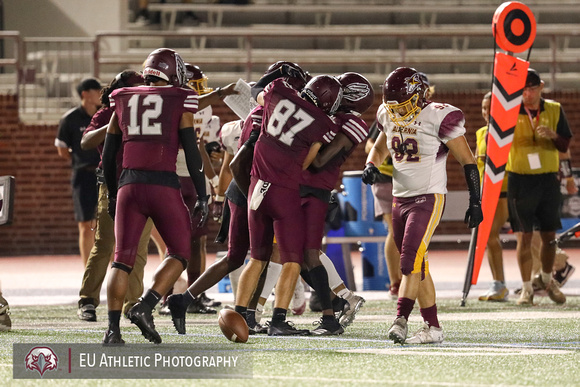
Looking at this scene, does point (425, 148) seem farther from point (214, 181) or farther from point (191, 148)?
point (214, 181)

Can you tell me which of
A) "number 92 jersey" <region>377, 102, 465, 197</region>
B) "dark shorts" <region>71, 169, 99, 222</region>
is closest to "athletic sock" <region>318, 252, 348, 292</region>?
"number 92 jersey" <region>377, 102, 465, 197</region>

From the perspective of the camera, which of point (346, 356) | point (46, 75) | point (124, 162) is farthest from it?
point (46, 75)

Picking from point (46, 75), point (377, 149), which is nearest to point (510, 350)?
point (377, 149)

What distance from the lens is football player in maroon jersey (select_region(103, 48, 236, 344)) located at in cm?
628

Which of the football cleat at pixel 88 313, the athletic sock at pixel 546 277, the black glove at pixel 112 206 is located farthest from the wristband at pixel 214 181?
the athletic sock at pixel 546 277

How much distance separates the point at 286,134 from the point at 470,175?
44.8 inches

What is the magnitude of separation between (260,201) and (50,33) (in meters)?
13.6

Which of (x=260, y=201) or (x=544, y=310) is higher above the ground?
(x=260, y=201)

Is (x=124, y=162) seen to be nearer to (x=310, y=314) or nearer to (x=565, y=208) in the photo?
(x=310, y=314)

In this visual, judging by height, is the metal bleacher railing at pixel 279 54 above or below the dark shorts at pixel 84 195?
above

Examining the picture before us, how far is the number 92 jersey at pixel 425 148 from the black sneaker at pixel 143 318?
1660mm

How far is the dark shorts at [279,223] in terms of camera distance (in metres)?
6.80

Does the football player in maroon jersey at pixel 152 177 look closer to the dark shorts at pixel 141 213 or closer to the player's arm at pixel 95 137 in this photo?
the dark shorts at pixel 141 213

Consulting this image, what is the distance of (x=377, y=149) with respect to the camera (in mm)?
7102
